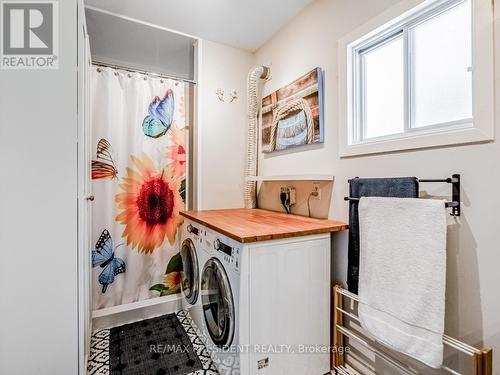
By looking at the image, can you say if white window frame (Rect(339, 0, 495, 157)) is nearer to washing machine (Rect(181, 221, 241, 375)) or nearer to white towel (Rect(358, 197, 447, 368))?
white towel (Rect(358, 197, 447, 368))

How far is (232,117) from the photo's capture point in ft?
8.63

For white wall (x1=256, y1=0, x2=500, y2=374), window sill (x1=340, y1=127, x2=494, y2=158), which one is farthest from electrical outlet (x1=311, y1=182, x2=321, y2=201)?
window sill (x1=340, y1=127, x2=494, y2=158)

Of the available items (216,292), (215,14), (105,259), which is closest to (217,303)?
(216,292)

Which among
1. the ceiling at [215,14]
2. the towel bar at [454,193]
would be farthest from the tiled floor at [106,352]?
the ceiling at [215,14]

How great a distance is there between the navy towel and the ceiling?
1.47 metres

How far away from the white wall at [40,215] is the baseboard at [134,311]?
1.00 meters

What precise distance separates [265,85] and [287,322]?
205cm

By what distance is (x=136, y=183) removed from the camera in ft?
7.39

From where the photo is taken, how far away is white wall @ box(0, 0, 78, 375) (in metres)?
1.08

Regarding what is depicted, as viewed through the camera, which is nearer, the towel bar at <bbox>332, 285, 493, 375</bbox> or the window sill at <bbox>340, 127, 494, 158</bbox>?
the window sill at <bbox>340, 127, 494, 158</bbox>

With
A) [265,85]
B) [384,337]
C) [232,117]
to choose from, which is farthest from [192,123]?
[384,337]

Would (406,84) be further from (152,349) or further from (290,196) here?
(152,349)

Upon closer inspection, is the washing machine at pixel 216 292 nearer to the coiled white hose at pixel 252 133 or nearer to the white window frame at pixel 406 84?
the coiled white hose at pixel 252 133

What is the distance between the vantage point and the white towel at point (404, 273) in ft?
3.60
